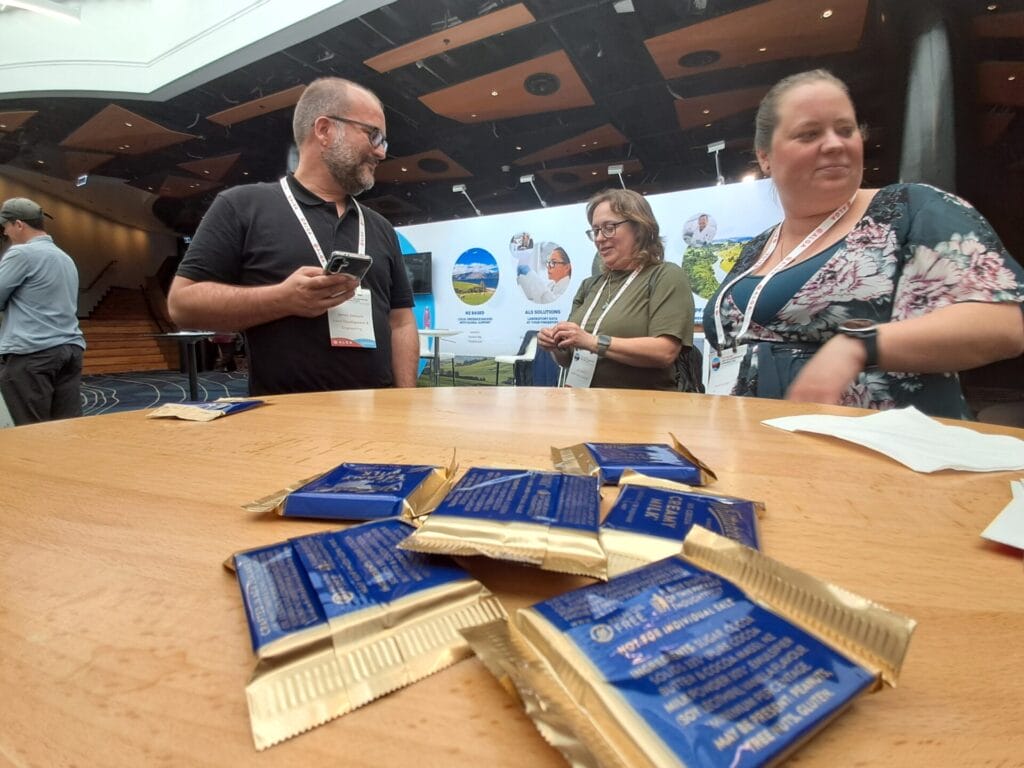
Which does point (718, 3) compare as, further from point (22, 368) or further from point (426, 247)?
point (22, 368)

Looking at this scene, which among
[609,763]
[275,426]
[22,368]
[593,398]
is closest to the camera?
[609,763]

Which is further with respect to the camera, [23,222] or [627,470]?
[23,222]

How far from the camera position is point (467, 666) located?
0.22 meters

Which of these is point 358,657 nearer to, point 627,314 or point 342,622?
point 342,622

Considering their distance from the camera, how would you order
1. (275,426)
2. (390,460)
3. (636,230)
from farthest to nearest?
(636,230), (275,426), (390,460)

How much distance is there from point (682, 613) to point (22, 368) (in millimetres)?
3238

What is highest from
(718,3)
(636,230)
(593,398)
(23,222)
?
(718,3)

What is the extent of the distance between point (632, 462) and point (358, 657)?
13.3 inches

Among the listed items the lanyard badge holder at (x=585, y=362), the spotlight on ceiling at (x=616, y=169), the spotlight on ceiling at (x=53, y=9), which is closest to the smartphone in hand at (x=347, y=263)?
the lanyard badge holder at (x=585, y=362)

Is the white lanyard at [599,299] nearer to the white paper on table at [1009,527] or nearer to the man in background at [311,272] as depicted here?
the man in background at [311,272]

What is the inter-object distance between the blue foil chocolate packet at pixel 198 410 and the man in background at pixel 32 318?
7.26 ft

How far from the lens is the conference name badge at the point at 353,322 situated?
4.48 ft

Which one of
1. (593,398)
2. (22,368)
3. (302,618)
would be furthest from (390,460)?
(22,368)

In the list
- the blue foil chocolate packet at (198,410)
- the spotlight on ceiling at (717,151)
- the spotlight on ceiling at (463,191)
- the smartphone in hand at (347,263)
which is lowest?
the blue foil chocolate packet at (198,410)
